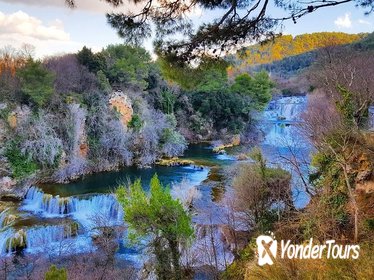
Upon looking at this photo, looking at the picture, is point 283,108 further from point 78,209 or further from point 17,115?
point 78,209

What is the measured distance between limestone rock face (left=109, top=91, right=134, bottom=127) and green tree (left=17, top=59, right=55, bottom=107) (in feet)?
14.3

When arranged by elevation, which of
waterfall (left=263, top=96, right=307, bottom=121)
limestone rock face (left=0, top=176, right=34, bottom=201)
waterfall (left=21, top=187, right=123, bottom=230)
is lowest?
waterfall (left=21, top=187, right=123, bottom=230)

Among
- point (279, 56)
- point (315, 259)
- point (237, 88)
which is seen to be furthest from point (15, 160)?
point (279, 56)

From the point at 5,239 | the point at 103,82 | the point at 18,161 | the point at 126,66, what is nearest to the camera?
the point at 5,239

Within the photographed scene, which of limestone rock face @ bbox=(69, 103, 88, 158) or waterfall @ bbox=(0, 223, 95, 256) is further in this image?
limestone rock face @ bbox=(69, 103, 88, 158)

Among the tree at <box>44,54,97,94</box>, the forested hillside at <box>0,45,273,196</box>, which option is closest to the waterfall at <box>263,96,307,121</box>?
the forested hillside at <box>0,45,273,196</box>

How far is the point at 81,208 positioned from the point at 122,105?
1039cm

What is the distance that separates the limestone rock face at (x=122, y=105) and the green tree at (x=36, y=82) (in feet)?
→ 14.3

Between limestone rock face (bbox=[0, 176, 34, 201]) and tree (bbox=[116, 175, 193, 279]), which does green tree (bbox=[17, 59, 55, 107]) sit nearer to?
limestone rock face (bbox=[0, 176, 34, 201])

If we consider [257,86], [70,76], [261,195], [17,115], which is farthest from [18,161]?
[257,86]

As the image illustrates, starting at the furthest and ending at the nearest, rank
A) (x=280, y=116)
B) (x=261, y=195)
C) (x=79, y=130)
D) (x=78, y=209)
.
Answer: (x=280, y=116) < (x=79, y=130) < (x=78, y=209) < (x=261, y=195)

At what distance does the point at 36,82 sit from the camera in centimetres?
2070

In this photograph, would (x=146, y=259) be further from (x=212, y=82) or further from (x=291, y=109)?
(x=291, y=109)

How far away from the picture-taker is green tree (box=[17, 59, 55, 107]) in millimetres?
20359
